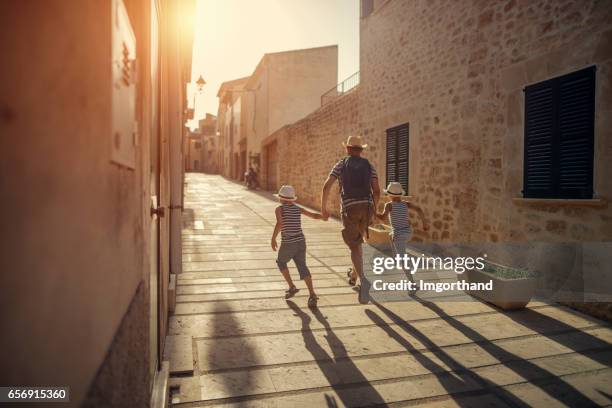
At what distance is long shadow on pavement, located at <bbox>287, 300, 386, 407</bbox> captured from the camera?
2545 millimetres

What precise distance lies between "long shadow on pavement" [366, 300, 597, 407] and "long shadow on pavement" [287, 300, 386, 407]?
681mm

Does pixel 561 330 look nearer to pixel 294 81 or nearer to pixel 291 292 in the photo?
pixel 291 292

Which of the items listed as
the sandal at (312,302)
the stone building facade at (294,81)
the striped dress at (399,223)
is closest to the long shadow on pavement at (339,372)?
the sandal at (312,302)

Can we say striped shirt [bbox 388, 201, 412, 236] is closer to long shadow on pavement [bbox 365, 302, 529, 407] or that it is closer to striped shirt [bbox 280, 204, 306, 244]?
striped shirt [bbox 280, 204, 306, 244]

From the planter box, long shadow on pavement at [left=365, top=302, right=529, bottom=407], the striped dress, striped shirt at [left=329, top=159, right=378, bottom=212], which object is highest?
striped shirt at [left=329, top=159, right=378, bottom=212]

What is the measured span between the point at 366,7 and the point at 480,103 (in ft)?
16.9

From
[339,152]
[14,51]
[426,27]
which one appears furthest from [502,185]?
[339,152]

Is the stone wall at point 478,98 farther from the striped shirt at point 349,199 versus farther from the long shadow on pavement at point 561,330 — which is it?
the striped shirt at point 349,199

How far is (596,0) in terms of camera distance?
417 cm

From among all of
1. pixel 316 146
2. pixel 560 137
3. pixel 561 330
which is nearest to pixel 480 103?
pixel 560 137

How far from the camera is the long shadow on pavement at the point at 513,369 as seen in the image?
2.60 meters

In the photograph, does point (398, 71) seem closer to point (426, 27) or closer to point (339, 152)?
point (426, 27)

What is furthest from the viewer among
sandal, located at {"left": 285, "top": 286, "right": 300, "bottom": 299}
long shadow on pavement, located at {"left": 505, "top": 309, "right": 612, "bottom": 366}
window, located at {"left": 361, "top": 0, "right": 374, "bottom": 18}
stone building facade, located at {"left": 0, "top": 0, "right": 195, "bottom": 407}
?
window, located at {"left": 361, "top": 0, "right": 374, "bottom": 18}

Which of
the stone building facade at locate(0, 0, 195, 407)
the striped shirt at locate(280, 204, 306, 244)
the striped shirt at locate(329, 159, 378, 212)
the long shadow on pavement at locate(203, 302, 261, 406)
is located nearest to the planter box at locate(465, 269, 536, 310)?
the striped shirt at locate(329, 159, 378, 212)
